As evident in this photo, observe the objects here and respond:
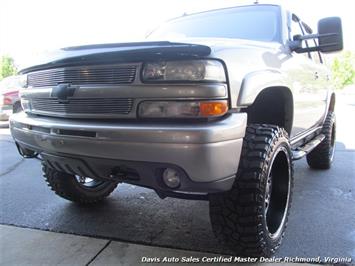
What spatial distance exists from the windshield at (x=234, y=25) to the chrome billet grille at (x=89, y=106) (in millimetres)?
1301

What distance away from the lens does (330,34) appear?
9.60 ft

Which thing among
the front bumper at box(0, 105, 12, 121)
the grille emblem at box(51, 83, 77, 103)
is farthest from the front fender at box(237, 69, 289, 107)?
the front bumper at box(0, 105, 12, 121)

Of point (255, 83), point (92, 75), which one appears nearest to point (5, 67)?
point (92, 75)

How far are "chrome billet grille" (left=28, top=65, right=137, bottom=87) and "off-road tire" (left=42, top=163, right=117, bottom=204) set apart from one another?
3.33 feet

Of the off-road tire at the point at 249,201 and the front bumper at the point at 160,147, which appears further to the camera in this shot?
the off-road tire at the point at 249,201

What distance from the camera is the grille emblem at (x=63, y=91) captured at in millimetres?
2173

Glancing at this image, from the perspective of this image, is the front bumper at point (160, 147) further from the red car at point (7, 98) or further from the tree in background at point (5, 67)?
the tree in background at point (5, 67)

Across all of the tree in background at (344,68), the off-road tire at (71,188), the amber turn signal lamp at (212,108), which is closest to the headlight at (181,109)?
the amber turn signal lamp at (212,108)

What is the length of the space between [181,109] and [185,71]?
200 mm

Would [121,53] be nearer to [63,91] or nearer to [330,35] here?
[63,91]

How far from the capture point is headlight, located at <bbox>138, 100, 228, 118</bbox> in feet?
6.14

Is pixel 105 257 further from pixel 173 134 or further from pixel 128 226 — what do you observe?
pixel 173 134

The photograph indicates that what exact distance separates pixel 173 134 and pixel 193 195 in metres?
0.53

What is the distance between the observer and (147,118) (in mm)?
1951
